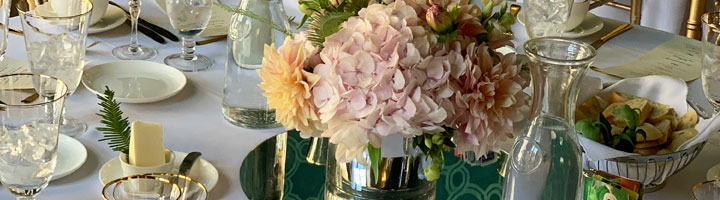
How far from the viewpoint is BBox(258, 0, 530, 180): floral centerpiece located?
3.09ft

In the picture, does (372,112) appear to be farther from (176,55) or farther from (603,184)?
(176,55)

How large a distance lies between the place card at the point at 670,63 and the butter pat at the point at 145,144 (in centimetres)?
85

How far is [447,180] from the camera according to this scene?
1.33 meters

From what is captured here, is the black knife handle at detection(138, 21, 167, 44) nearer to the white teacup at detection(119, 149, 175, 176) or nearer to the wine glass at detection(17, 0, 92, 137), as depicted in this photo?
the wine glass at detection(17, 0, 92, 137)

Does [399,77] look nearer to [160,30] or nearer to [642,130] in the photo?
[642,130]

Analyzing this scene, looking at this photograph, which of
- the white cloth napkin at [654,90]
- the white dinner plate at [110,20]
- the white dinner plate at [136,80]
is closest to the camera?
the white cloth napkin at [654,90]

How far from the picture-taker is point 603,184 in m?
1.07

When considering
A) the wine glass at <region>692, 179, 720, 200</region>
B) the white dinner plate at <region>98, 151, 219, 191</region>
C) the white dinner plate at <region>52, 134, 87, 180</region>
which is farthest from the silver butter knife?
the wine glass at <region>692, 179, 720, 200</region>

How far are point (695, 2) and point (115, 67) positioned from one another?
60.3 inches

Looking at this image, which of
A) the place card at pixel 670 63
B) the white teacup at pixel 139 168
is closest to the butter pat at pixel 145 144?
the white teacup at pixel 139 168

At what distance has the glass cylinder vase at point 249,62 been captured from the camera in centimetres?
136

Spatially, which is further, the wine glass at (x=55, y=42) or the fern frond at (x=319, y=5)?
the wine glass at (x=55, y=42)

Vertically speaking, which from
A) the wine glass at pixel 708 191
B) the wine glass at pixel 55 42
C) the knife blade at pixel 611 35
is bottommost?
the knife blade at pixel 611 35

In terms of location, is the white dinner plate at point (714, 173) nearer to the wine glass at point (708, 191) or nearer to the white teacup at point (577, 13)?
the wine glass at point (708, 191)
